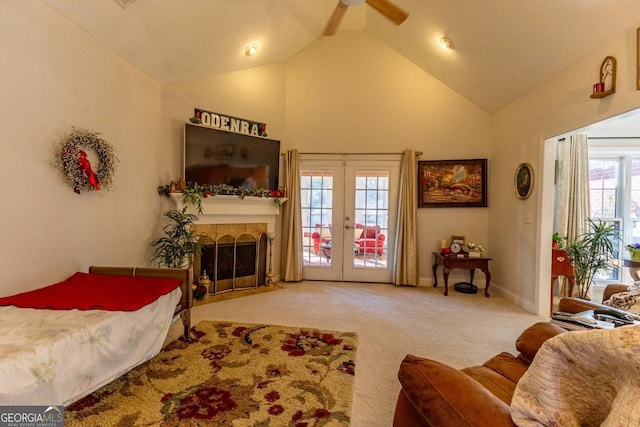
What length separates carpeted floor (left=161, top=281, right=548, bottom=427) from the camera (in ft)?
6.92

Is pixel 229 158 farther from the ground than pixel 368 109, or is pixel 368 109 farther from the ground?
pixel 368 109

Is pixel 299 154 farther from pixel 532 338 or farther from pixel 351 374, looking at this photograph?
pixel 532 338

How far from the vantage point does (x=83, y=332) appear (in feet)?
5.42

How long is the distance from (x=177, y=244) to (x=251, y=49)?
2787 mm

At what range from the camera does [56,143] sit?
8.07 feet

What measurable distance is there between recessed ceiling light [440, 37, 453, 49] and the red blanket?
4085 millimetres

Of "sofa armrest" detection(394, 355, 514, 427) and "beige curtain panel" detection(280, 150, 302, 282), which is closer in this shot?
"sofa armrest" detection(394, 355, 514, 427)

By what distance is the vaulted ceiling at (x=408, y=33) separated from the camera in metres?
2.60

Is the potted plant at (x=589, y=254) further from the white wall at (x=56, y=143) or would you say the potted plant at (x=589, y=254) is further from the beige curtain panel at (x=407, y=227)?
the white wall at (x=56, y=143)

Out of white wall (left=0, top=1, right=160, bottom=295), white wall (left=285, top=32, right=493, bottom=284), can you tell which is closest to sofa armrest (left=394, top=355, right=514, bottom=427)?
white wall (left=0, top=1, right=160, bottom=295)

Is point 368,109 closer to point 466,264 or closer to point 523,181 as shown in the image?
point 523,181

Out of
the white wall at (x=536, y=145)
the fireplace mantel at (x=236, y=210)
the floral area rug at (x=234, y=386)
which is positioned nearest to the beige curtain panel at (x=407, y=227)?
the white wall at (x=536, y=145)

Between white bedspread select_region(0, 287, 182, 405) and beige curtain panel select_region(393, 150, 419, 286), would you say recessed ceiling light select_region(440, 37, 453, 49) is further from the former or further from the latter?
white bedspread select_region(0, 287, 182, 405)

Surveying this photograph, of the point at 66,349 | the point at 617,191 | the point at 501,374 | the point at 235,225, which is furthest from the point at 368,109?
the point at 66,349
